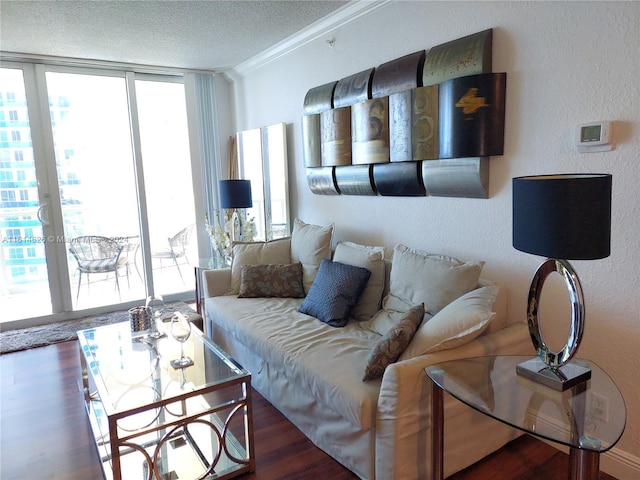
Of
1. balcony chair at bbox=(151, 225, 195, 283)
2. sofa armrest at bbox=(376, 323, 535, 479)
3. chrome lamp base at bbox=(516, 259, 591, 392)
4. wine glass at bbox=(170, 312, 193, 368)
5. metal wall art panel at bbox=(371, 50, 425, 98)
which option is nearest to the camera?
chrome lamp base at bbox=(516, 259, 591, 392)

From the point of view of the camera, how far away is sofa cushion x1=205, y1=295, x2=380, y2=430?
1.88m

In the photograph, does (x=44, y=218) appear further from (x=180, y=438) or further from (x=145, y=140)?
(x=180, y=438)

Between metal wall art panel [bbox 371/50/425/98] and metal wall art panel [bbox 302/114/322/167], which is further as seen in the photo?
metal wall art panel [bbox 302/114/322/167]

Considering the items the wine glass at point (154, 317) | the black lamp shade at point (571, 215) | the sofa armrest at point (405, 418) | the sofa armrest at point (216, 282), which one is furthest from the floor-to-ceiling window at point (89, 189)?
the black lamp shade at point (571, 215)

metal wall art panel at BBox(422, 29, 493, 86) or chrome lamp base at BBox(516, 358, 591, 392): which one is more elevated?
metal wall art panel at BBox(422, 29, 493, 86)

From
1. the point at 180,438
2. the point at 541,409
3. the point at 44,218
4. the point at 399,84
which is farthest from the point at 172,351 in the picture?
the point at 44,218

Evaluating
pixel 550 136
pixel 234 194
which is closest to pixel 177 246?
pixel 234 194

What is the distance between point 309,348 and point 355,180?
1.42 m

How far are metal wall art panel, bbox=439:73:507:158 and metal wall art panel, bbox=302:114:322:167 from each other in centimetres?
136

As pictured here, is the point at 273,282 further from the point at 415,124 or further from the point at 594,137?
the point at 594,137

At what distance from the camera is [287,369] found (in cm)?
229

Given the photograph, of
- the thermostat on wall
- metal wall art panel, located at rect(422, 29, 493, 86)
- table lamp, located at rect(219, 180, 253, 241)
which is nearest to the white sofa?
the thermostat on wall

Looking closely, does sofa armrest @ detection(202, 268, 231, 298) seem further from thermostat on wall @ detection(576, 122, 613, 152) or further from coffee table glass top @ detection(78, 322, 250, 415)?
thermostat on wall @ detection(576, 122, 613, 152)

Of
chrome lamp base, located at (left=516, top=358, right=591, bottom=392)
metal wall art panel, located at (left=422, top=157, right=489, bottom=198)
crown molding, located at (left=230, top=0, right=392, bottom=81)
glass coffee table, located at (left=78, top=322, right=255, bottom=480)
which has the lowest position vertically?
glass coffee table, located at (left=78, top=322, right=255, bottom=480)
